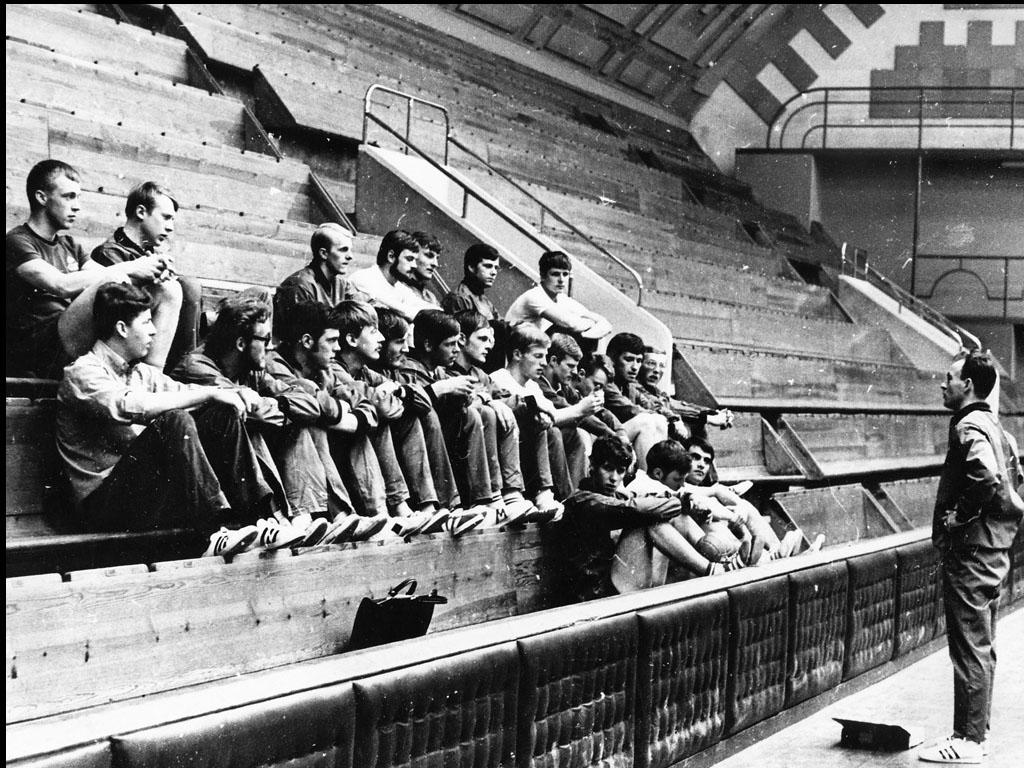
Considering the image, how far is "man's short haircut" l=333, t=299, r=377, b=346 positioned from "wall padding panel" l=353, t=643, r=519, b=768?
1.90 metres

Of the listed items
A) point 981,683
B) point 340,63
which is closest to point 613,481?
point 981,683

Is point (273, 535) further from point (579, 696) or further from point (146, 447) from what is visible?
point (579, 696)

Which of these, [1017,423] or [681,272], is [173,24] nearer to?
[681,272]

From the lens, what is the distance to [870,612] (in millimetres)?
6406

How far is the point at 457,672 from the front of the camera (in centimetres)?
338

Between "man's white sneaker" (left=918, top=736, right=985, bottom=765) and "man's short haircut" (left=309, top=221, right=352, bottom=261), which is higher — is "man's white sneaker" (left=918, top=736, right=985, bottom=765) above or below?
below

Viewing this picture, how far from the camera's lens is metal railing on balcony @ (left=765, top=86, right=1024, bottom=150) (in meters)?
17.4

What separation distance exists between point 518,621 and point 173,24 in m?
6.50

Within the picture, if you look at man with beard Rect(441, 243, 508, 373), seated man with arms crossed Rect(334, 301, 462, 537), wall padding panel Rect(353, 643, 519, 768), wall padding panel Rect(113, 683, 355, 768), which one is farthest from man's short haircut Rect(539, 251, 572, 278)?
wall padding panel Rect(113, 683, 355, 768)

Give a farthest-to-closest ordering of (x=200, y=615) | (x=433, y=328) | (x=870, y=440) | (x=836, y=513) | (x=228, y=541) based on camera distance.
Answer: (x=870, y=440) → (x=836, y=513) → (x=433, y=328) → (x=228, y=541) → (x=200, y=615)

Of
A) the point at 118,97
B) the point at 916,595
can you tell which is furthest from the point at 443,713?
the point at 118,97

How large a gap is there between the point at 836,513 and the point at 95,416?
5493mm

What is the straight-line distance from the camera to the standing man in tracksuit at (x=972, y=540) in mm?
4988

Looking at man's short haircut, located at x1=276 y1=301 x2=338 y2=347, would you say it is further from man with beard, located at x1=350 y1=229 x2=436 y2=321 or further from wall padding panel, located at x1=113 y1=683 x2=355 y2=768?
wall padding panel, located at x1=113 y1=683 x2=355 y2=768
